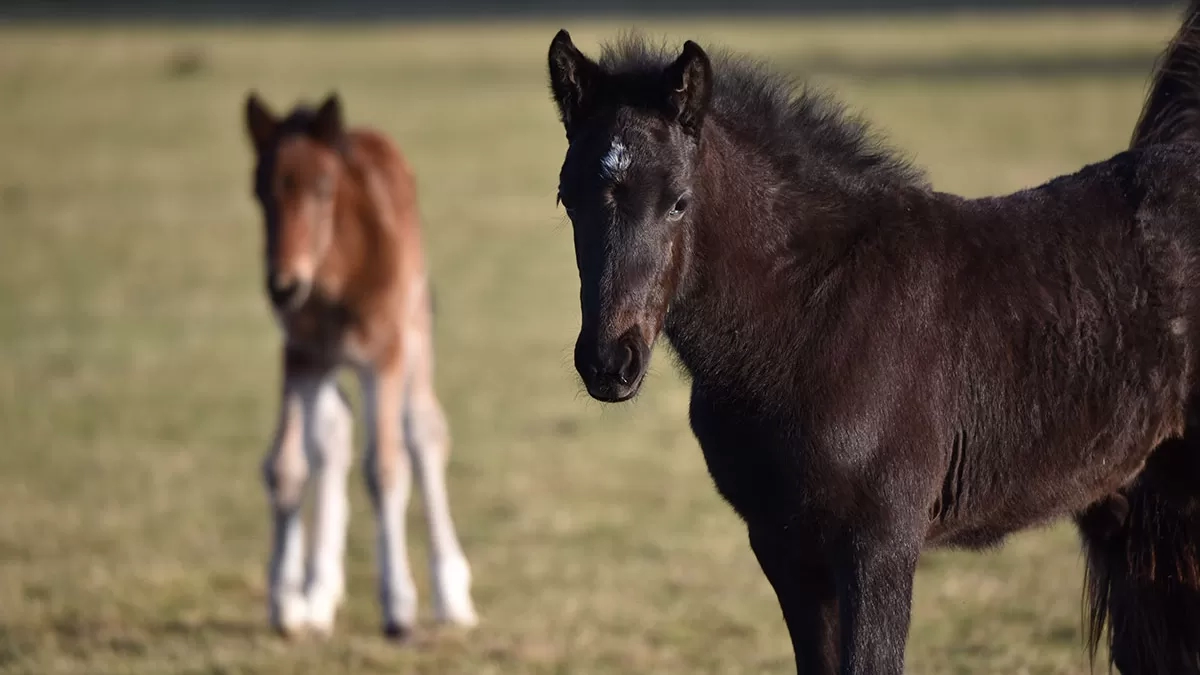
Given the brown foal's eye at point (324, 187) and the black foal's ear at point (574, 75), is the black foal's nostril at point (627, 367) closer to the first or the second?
the black foal's ear at point (574, 75)

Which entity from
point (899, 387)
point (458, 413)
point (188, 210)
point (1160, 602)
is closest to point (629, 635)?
point (1160, 602)

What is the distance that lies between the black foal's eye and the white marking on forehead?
162mm

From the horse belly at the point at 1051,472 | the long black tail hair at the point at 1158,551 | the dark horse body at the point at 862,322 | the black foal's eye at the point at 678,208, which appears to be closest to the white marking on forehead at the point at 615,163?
the dark horse body at the point at 862,322

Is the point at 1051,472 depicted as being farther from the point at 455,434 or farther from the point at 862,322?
the point at 455,434

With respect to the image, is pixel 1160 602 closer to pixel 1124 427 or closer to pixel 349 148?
pixel 1124 427

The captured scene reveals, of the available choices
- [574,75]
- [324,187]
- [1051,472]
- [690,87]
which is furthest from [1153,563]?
[324,187]

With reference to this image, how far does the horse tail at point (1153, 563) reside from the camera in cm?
434

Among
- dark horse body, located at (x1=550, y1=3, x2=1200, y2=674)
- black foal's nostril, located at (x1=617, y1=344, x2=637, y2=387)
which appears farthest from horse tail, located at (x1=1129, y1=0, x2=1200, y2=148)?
black foal's nostril, located at (x1=617, y1=344, x2=637, y2=387)

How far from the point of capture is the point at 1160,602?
4551mm

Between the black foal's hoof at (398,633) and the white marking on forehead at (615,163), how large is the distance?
3.71 m

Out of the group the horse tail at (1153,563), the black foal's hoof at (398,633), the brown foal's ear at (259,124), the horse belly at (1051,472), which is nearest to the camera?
the horse belly at (1051,472)

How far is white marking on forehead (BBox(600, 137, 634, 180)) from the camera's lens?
3695mm

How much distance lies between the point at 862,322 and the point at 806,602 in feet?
2.49

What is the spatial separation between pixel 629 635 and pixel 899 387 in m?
3.06
